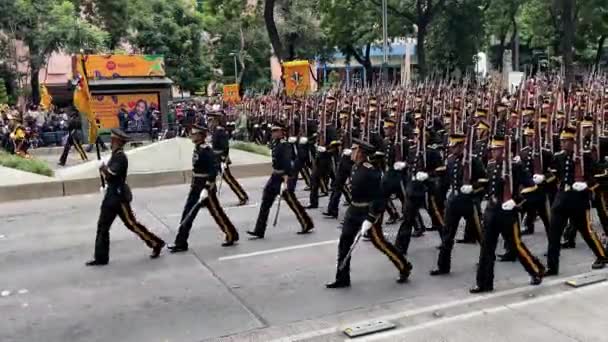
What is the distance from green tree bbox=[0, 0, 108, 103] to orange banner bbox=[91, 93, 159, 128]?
4.75 metres

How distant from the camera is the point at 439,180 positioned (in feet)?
31.0

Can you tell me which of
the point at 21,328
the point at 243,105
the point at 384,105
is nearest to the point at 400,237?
the point at 21,328

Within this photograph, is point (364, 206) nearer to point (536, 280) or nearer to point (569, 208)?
point (536, 280)

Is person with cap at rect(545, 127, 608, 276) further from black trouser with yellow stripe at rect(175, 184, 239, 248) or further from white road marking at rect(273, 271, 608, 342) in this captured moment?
black trouser with yellow stripe at rect(175, 184, 239, 248)

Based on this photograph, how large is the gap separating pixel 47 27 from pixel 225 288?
2473cm

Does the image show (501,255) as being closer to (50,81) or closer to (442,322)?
(442,322)

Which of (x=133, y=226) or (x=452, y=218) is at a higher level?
(x=452, y=218)

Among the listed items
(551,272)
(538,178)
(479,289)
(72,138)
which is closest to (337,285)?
(479,289)

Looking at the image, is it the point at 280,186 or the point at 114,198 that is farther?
the point at 280,186

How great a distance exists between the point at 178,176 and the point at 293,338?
10.1m

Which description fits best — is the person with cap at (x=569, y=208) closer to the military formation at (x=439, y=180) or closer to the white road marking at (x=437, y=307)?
the military formation at (x=439, y=180)

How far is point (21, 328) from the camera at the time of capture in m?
6.79

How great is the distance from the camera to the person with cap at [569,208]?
25.8 ft

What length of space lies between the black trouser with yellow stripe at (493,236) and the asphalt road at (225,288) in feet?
0.87
